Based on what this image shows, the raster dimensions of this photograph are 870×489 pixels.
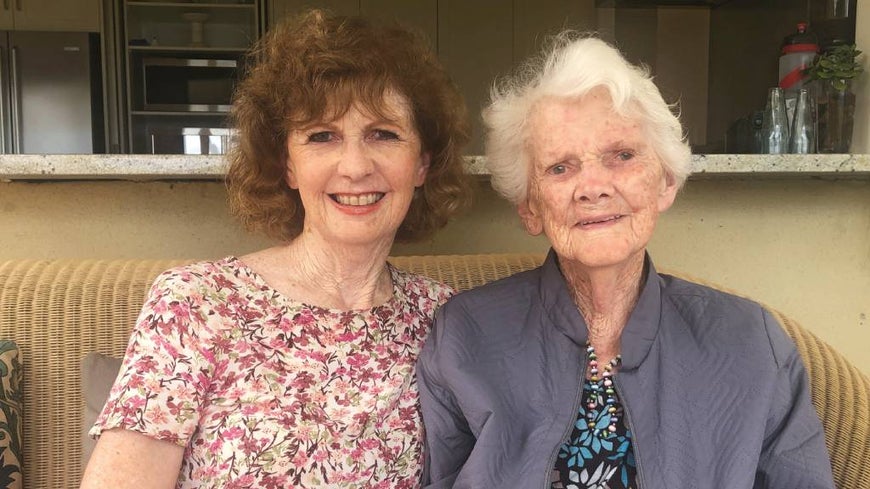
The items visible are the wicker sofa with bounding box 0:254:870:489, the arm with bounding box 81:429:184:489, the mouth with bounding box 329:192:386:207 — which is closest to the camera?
the arm with bounding box 81:429:184:489

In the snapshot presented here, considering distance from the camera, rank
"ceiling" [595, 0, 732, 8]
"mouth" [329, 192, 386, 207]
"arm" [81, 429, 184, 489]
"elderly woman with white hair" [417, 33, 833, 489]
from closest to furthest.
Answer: "arm" [81, 429, 184, 489], "elderly woman with white hair" [417, 33, 833, 489], "mouth" [329, 192, 386, 207], "ceiling" [595, 0, 732, 8]

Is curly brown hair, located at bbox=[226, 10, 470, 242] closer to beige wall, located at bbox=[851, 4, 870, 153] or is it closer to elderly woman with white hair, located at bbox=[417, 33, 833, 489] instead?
elderly woman with white hair, located at bbox=[417, 33, 833, 489]

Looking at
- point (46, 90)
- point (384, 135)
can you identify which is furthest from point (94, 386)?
point (46, 90)

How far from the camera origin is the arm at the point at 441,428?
1203 mm

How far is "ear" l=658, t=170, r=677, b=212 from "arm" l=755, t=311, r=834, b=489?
291 millimetres

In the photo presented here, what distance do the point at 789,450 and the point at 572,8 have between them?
166 inches

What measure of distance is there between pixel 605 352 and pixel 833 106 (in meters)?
0.95

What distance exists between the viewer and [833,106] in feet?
5.63

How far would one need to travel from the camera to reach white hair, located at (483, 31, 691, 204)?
46.1 inches

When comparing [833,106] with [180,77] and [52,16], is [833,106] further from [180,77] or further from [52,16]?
[52,16]

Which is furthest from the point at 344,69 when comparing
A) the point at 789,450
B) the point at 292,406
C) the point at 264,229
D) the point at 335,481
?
the point at 789,450

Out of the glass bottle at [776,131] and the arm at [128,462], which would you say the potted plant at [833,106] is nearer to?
the glass bottle at [776,131]

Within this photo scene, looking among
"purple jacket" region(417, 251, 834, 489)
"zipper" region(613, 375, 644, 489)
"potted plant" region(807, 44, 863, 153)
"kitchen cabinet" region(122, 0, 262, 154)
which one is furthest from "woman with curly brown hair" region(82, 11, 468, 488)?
"kitchen cabinet" region(122, 0, 262, 154)

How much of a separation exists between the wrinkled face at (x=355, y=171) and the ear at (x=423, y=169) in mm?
96
